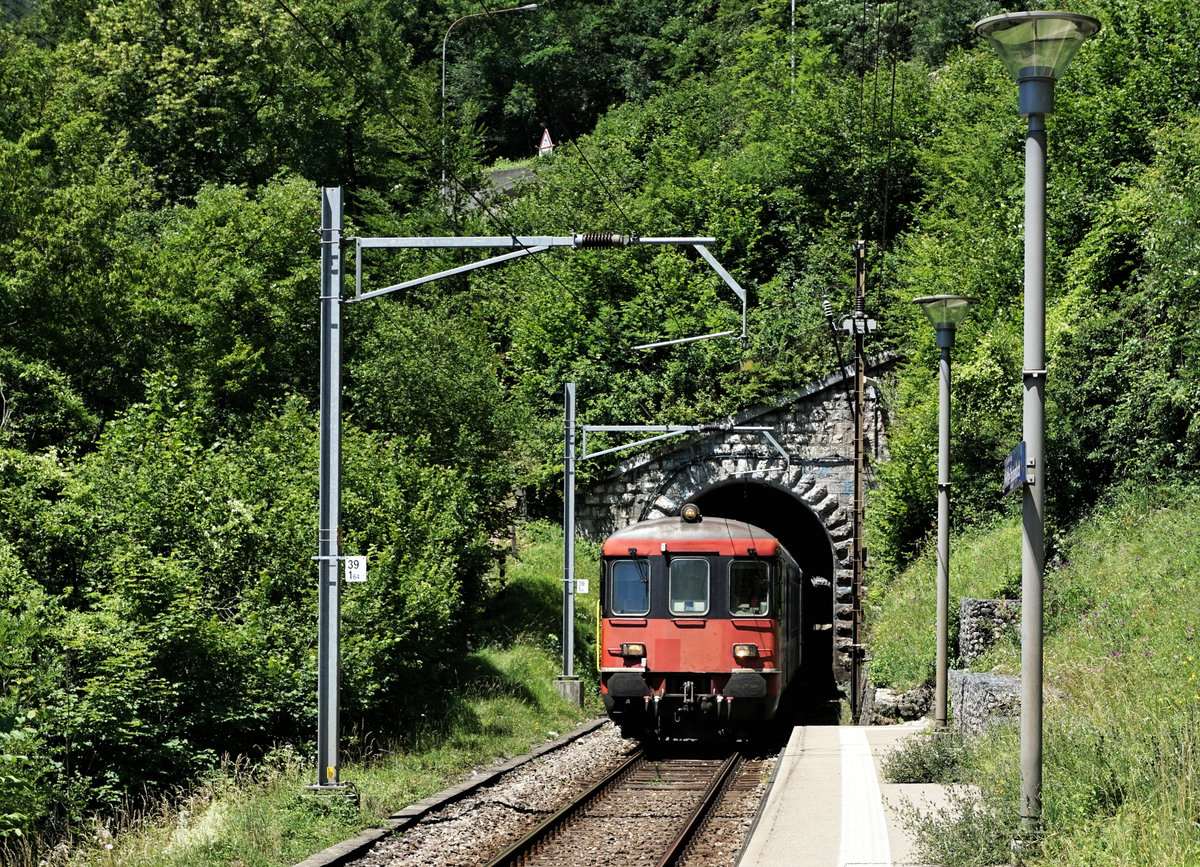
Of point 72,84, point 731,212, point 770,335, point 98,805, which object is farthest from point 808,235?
point 98,805

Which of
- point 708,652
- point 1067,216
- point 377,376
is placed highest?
point 1067,216

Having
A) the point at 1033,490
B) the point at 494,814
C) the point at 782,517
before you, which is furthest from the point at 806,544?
the point at 1033,490

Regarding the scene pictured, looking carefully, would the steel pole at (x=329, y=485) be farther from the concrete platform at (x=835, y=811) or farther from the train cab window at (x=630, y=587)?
the train cab window at (x=630, y=587)

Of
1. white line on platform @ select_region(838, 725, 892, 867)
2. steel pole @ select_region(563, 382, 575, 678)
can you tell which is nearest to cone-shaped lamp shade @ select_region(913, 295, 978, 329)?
white line on platform @ select_region(838, 725, 892, 867)

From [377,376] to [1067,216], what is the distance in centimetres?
1350

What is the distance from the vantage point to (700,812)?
38.7ft

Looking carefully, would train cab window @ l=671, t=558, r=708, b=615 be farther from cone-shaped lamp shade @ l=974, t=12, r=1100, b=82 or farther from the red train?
cone-shaped lamp shade @ l=974, t=12, r=1100, b=82

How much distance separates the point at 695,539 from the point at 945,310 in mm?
4573

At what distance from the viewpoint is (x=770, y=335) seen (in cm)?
2909

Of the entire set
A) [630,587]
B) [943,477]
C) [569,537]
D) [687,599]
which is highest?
[943,477]

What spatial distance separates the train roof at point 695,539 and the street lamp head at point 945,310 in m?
3.73

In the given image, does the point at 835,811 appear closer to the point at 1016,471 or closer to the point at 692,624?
the point at 1016,471

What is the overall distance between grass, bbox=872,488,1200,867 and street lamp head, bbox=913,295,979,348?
331cm

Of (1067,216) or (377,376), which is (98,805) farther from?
(1067,216)
